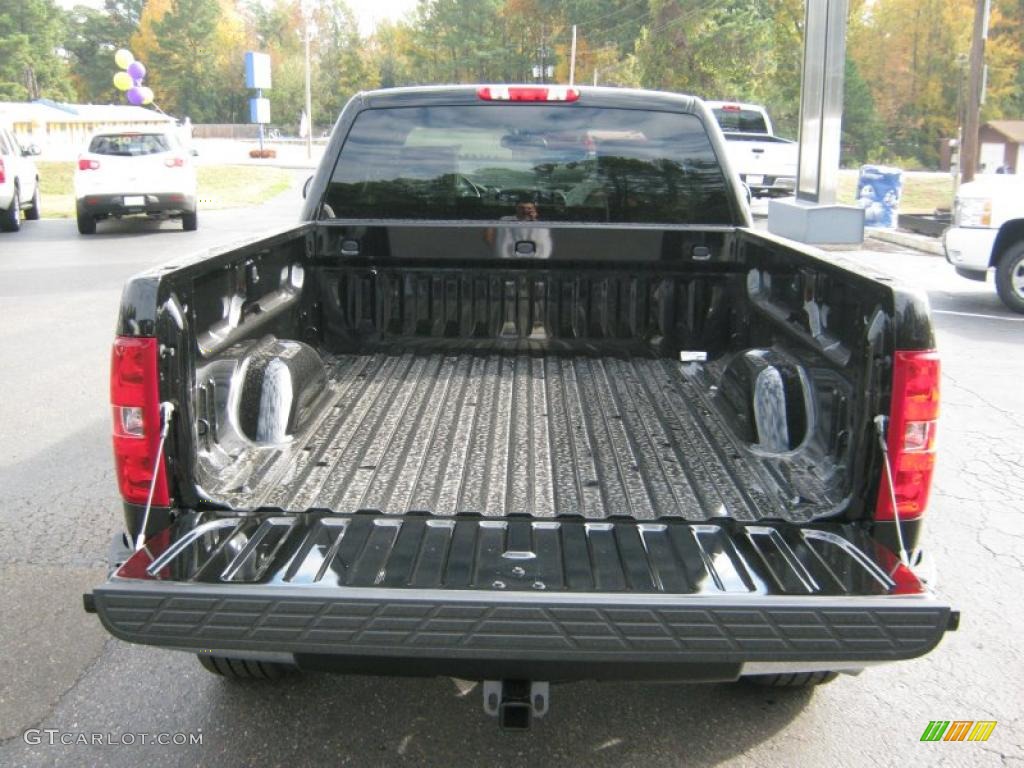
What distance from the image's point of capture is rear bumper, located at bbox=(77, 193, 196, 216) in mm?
16844

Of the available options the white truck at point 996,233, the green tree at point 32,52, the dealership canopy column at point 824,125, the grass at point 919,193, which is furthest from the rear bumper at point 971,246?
the green tree at point 32,52

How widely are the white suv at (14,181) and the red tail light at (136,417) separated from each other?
1641 cm

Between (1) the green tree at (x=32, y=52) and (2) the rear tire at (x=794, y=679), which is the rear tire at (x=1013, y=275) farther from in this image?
(1) the green tree at (x=32, y=52)

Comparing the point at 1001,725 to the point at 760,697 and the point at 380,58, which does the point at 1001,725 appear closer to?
the point at 760,697

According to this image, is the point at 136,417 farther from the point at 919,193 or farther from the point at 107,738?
the point at 919,193

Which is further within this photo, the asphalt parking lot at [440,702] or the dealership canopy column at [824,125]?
the dealership canopy column at [824,125]

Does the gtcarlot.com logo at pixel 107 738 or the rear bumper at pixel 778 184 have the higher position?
the rear bumper at pixel 778 184

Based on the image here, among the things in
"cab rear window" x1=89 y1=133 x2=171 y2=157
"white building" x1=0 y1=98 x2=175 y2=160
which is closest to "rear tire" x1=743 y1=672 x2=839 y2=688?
"cab rear window" x1=89 y1=133 x2=171 y2=157

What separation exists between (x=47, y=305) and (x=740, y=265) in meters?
8.92

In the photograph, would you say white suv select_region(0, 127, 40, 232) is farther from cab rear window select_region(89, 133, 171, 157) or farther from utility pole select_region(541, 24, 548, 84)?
utility pole select_region(541, 24, 548, 84)

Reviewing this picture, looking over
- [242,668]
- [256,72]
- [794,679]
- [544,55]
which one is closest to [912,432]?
[794,679]

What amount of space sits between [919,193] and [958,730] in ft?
95.3

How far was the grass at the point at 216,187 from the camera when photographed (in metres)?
23.6

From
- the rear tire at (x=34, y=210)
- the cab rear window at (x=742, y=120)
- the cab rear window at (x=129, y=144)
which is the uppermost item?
the cab rear window at (x=742, y=120)
